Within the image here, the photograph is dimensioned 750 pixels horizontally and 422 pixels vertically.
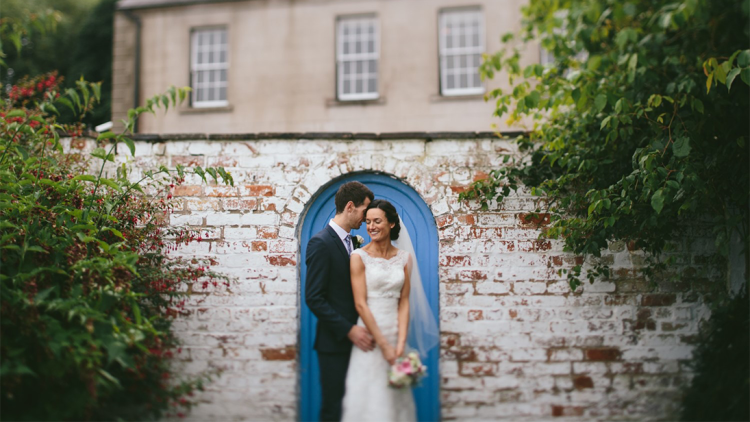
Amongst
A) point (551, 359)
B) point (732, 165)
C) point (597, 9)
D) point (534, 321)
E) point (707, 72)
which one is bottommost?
point (551, 359)

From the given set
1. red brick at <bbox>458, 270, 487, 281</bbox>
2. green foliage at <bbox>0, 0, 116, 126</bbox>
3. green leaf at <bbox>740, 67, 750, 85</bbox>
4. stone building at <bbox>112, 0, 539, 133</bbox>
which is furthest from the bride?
green foliage at <bbox>0, 0, 116, 126</bbox>

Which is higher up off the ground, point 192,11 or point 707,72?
point 192,11

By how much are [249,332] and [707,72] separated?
4.03 metres

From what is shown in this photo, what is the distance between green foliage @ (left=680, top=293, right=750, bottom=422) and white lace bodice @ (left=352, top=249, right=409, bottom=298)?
252 centimetres

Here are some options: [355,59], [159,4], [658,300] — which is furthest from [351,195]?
[159,4]

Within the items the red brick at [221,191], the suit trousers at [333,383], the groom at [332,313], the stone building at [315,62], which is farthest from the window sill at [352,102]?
the suit trousers at [333,383]

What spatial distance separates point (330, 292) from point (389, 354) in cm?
59

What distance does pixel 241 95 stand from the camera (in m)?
10.4

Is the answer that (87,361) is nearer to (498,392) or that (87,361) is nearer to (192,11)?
(498,392)

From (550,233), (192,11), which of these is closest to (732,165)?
(550,233)

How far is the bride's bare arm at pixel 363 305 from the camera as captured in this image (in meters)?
3.56

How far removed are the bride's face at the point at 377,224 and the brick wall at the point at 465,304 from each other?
1.10 m

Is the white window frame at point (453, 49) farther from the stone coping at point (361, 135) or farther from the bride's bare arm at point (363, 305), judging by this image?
the bride's bare arm at point (363, 305)

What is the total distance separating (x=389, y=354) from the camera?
355cm
